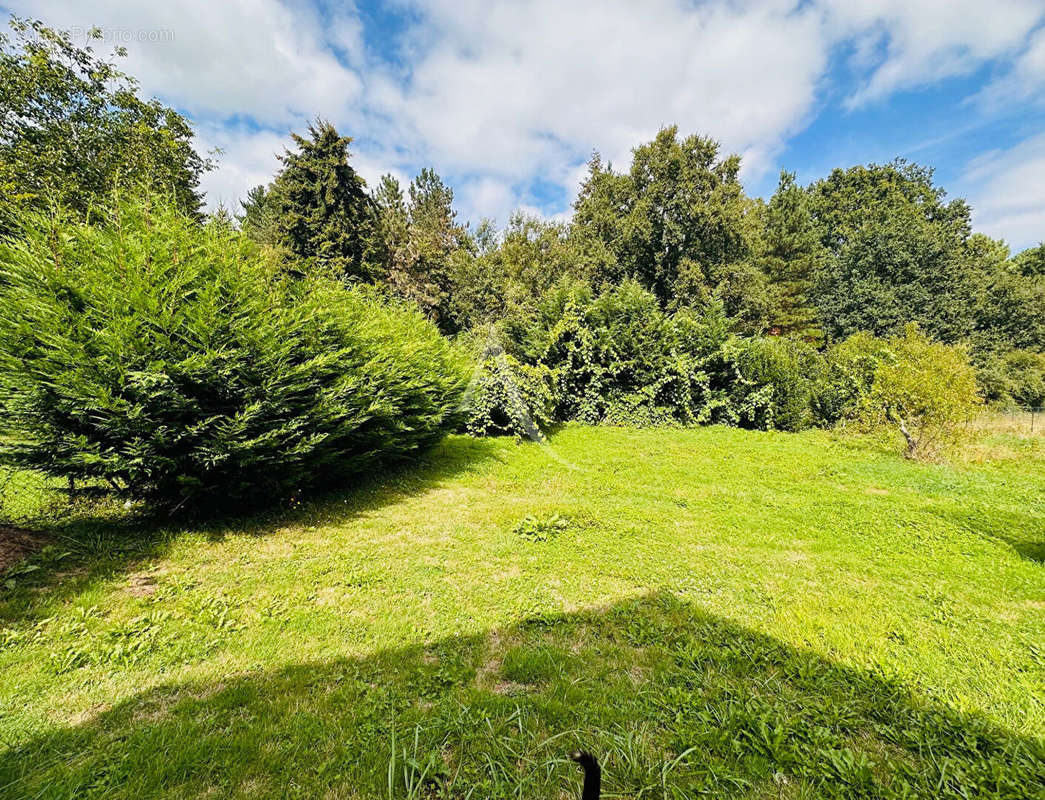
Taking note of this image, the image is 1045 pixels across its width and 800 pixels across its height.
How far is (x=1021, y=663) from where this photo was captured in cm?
285

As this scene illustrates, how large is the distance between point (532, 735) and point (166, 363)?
13.3 ft

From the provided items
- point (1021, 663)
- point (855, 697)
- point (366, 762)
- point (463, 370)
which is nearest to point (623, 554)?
point (855, 697)

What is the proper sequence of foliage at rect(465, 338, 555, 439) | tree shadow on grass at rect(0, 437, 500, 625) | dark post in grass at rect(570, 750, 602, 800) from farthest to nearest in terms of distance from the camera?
foliage at rect(465, 338, 555, 439), tree shadow on grass at rect(0, 437, 500, 625), dark post in grass at rect(570, 750, 602, 800)

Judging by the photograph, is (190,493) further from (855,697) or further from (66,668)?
(855,697)

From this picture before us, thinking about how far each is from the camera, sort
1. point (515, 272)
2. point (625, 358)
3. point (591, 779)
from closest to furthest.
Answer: point (591, 779) → point (625, 358) → point (515, 272)

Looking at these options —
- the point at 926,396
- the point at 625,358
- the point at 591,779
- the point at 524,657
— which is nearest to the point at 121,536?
the point at 524,657

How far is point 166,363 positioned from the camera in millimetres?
3607

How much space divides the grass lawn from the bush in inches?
33.5

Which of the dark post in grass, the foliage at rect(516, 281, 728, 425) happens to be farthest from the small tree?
the dark post in grass

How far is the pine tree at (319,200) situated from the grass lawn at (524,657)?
20185 mm

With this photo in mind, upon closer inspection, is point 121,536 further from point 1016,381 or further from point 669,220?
point 1016,381

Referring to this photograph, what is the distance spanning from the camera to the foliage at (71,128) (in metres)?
11.1

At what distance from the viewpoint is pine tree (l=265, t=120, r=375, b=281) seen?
21.5 meters

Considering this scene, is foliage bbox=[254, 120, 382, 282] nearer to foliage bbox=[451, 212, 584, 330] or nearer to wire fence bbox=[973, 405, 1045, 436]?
foliage bbox=[451, 212, 584, 330]
